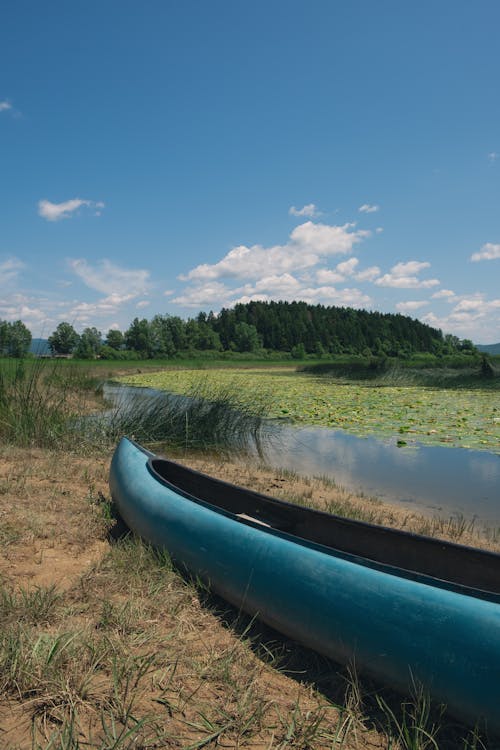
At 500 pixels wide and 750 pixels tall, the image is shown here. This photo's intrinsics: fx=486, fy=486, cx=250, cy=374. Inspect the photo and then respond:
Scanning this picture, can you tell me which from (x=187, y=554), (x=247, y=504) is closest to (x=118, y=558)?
(x=187, y=554)

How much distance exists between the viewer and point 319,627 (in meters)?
2.12

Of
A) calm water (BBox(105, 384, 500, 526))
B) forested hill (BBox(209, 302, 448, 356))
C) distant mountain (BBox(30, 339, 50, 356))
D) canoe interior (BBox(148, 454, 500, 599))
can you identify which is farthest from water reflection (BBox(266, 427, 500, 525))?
forested hill (BBox(209, 302, 448, 356))

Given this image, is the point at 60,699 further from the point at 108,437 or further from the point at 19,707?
the point at 108,437

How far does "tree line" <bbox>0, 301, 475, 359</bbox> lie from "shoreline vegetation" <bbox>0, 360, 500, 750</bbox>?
2297 inches

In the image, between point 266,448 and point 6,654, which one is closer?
point 6,654

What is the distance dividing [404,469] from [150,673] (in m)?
5.68

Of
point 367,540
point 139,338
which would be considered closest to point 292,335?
point 139,338

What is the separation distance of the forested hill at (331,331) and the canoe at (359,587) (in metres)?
64.8

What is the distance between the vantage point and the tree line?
66.5m

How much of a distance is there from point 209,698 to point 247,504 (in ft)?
6.10

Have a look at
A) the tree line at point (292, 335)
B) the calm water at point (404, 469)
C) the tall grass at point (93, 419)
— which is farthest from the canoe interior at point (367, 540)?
the tree line at point (292, 335)

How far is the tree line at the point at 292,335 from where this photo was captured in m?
66.5

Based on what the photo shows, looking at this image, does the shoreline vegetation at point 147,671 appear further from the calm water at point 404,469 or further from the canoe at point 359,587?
the calm water at point 404,469

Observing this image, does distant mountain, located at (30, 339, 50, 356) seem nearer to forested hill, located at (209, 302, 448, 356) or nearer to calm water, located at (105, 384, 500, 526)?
calm water, located at (105, 384, 500, 526)
